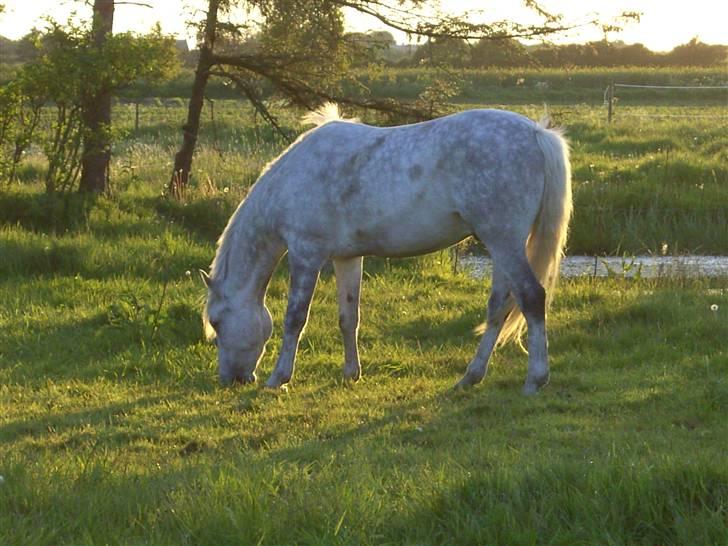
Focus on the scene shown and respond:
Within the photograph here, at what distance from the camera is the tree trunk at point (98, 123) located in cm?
1219

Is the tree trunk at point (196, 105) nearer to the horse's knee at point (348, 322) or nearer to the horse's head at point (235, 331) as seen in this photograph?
the horse's head at point (235, 331)

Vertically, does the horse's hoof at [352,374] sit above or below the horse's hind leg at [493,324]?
below

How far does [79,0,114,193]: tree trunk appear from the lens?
480 inches

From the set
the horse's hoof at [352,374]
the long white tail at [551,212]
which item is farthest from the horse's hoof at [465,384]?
the horse's hoof at [352,374]

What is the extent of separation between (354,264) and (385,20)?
5814 mm

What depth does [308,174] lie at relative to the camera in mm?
7129

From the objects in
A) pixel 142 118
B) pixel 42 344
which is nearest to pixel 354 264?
pixel 42 344

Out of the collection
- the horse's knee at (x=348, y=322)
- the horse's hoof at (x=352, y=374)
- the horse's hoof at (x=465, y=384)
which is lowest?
the horse's hoof at (x=352, y=374)

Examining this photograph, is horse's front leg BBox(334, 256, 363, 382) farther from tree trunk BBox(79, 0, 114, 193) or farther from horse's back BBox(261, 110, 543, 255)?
tree trunk BBox(79, 0, 114, 193)

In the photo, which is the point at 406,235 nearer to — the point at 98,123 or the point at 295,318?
the point at 295,318

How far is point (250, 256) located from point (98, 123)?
18.7 feet

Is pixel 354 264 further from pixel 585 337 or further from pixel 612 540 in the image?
pixel 612 540

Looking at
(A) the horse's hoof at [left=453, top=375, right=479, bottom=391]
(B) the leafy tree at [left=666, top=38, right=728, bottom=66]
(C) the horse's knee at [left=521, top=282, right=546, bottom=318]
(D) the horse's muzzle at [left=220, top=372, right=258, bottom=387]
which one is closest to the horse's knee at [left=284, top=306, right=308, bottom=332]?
(D) the horse's muzzle at [left=220, top=372, right=258, bottom=387]

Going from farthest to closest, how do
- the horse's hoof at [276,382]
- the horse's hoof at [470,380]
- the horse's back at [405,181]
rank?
the horse's hoof at [276,382]
the horse's hoof at [470,380]
the horse's back at [405,181]
